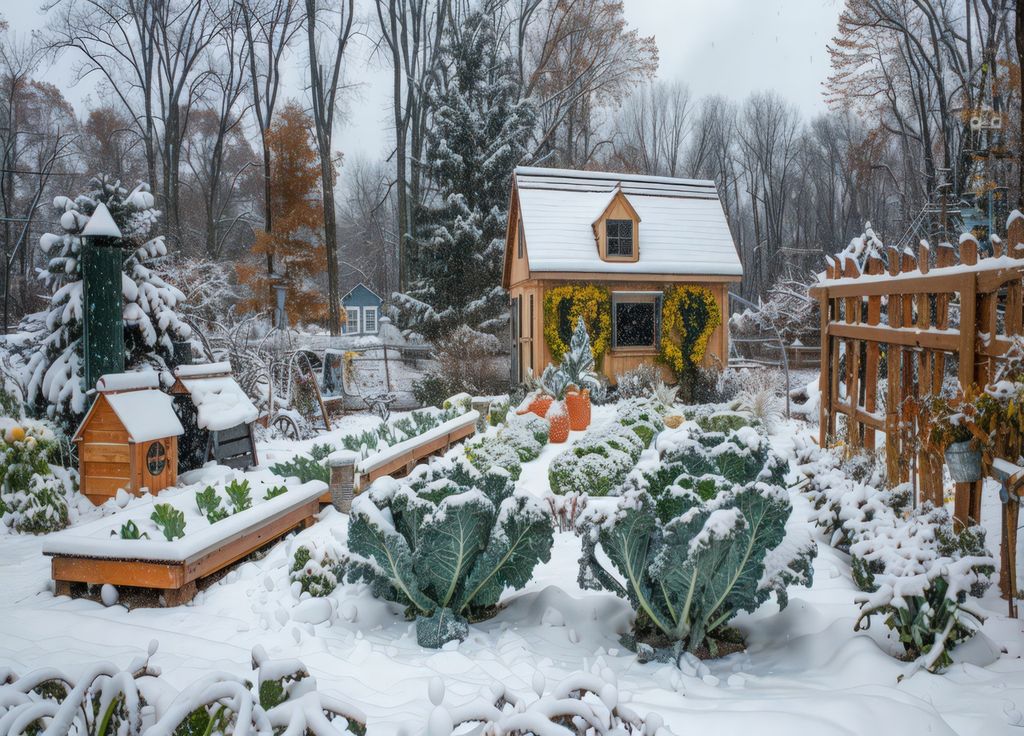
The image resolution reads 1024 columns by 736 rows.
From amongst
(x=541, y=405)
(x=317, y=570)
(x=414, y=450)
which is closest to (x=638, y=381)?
(x=541, y=405)

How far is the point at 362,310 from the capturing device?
24.4 m

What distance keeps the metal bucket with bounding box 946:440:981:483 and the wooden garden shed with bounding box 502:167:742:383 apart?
7.72m

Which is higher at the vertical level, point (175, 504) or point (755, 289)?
point (755, 289)

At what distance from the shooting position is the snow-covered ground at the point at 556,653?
5.90ft

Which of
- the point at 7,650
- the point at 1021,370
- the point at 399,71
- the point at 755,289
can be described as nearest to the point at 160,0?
the point at 7,650

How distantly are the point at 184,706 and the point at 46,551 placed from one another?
8.91 ft

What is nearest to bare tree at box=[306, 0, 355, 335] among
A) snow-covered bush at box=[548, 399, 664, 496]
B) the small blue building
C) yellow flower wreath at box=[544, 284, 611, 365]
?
yellow flower wreath at box=[544, 284, 611, 365]

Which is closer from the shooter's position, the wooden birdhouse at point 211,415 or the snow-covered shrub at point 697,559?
the snow-covered shrub at point 697,559

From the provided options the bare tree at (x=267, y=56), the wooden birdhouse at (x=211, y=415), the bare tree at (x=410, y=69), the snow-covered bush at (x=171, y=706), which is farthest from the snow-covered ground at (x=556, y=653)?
the bare tree at (x=410, y=69)

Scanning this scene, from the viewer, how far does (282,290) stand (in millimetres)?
13922

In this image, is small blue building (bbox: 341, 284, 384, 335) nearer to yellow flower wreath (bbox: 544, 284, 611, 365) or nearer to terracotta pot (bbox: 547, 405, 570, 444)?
yellow flower wreath (bbox: 544, 284, 611, 365)

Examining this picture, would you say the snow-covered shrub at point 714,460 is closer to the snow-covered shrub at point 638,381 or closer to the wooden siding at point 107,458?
the wooden siding at point 107,458

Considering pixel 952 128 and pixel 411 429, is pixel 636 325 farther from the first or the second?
pixel 952 128

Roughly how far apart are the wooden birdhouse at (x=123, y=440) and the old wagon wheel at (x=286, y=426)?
287cm
